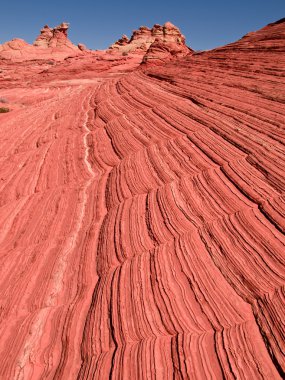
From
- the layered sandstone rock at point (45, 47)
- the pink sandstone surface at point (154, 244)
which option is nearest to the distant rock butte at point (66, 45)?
the layered sandstone rock at point (45, 47)

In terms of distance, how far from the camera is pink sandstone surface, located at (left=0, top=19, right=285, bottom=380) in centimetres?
369

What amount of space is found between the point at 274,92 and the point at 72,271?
27.4 ft

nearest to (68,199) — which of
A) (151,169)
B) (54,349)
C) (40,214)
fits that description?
(40,214)

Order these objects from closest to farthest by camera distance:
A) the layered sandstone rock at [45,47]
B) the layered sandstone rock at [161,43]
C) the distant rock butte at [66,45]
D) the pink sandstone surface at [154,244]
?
the pink sandstone surface at [154,244], the layered sandstone rock at [161,43], the distant rock butte at [66,45], the layered sandstone rock at [45,47]

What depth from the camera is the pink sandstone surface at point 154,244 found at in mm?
3688

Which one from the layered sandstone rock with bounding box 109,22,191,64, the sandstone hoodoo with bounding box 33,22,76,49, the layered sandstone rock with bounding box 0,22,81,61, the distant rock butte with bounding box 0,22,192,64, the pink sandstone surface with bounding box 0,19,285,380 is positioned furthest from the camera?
the sandstone hoodoo with bounding box 33,22,76,49

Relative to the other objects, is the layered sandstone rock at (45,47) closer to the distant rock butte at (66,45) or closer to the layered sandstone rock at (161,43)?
the distant rock butte at (66,45)

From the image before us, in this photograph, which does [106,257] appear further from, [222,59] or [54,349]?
[222,59]

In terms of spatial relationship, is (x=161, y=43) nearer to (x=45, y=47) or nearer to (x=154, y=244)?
(x=154, y=244)

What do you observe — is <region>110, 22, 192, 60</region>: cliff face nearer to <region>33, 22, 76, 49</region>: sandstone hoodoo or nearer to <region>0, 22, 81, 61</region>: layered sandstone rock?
<region>0, 22, 81, 61</region>: layered sandstone rock

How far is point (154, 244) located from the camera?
5.43 m

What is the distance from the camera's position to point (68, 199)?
302 inches

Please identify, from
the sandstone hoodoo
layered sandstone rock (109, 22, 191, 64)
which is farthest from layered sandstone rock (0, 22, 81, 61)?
layered sandstone rock (109, 22, 191, 64)

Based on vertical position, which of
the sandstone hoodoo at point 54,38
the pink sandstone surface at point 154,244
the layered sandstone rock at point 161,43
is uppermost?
the sandstone hoodoo at point 54,38
